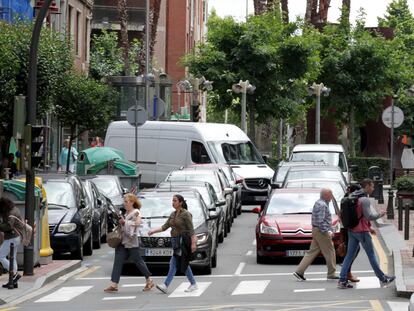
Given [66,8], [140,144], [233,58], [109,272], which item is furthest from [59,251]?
[233,58]

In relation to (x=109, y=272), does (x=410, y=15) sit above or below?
above

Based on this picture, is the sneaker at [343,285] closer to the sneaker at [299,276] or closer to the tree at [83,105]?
the sneaker at [299,276]

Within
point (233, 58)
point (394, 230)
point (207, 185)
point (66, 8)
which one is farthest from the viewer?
point (233, 58)

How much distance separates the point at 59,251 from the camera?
2656 centimetres

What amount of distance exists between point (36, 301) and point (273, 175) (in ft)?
66.0

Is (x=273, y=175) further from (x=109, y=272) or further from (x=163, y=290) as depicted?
(x=163, y=290)

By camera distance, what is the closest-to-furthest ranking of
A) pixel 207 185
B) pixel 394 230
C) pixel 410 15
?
1. pixel 207 185
2. pixel 394 230
3. pixel 410 15

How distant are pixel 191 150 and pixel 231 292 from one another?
65.2 ft

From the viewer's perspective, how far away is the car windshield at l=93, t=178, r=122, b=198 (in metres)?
34.5

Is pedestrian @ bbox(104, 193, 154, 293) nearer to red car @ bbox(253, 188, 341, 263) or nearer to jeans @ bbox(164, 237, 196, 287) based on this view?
jeans @ bbox(164, 237, 196, 287)

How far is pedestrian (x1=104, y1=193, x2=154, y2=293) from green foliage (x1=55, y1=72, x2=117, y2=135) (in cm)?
2621

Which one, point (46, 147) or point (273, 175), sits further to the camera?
point (46, 147)

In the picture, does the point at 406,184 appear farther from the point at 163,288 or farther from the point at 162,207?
the point at 163,288

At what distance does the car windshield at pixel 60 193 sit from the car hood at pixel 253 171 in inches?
542
